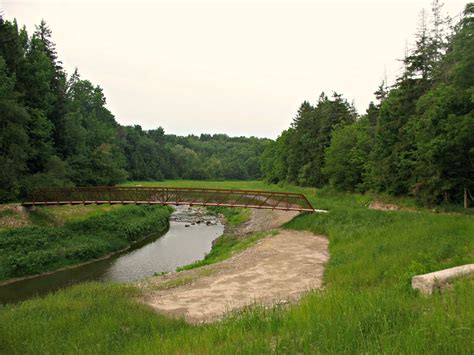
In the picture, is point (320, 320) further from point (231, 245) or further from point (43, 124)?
point (43, 124)

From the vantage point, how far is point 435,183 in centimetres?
2494

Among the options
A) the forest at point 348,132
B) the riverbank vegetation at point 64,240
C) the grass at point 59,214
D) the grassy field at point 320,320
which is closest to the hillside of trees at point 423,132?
the forest at point 348,132

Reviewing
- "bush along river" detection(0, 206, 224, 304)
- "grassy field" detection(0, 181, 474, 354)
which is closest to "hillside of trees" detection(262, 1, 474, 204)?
"grassy field" detection(0, 181, 474, 354)

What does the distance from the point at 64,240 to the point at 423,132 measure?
2950 centimetres

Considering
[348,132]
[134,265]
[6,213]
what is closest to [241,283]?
[134,265]

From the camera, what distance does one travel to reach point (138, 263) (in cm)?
2645

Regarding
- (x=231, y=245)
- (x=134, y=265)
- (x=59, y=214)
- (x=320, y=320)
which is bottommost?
(x=134, y=265)

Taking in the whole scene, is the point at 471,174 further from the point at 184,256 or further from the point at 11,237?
the point at 11,237

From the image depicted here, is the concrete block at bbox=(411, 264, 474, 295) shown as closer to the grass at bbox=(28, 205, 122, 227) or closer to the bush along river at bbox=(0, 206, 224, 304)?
the bush along river at bbox=(0, 206, 224, 304)

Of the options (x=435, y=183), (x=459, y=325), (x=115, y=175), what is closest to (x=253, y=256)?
(x=435, y=183)

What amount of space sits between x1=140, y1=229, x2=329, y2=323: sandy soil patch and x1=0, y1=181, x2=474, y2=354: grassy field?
1.38 m

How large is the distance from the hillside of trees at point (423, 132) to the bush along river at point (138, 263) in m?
18.6

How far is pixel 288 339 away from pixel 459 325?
2.75m

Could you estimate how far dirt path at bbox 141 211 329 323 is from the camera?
1284 centimetres
